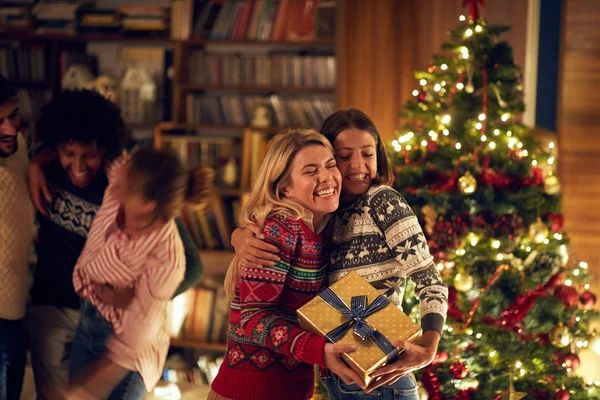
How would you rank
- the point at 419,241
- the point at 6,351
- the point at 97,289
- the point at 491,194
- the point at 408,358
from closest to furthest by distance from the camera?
the point at 408,358, the point at 419,241, the point at 97,289, the point at 6,351, the point at 491,194

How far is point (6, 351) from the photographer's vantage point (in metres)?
2.09

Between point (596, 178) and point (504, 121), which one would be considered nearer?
point (504, 121)

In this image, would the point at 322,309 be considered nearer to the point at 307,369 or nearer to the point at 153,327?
the point at 307,369

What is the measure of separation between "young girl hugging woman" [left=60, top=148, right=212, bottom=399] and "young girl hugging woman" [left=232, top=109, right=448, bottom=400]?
0.24 meters

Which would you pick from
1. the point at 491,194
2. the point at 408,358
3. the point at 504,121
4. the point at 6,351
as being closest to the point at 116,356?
the point at 6,351

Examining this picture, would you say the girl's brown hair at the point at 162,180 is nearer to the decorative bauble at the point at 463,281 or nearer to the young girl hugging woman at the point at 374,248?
the young girl hugging woman at the point at 374,248

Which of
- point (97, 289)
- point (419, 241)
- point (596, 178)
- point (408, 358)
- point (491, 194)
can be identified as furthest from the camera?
point (596, 178)

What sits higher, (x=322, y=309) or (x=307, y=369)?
(x=322, y=309)

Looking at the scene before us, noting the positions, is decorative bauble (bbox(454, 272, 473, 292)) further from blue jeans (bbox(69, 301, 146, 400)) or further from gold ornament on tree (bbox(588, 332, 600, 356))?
blue jeans (bbox(69, 301, 146, 400))

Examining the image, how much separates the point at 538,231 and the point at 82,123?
1636 mm

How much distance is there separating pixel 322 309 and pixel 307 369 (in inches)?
9.2

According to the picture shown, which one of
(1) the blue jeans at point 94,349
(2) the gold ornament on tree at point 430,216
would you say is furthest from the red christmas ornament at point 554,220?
(1) the blue jeans at point 94,349

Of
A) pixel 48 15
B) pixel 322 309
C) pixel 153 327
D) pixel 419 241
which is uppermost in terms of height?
pixel 48 15

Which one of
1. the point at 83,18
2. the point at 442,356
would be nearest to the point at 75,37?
the point at 83,18
